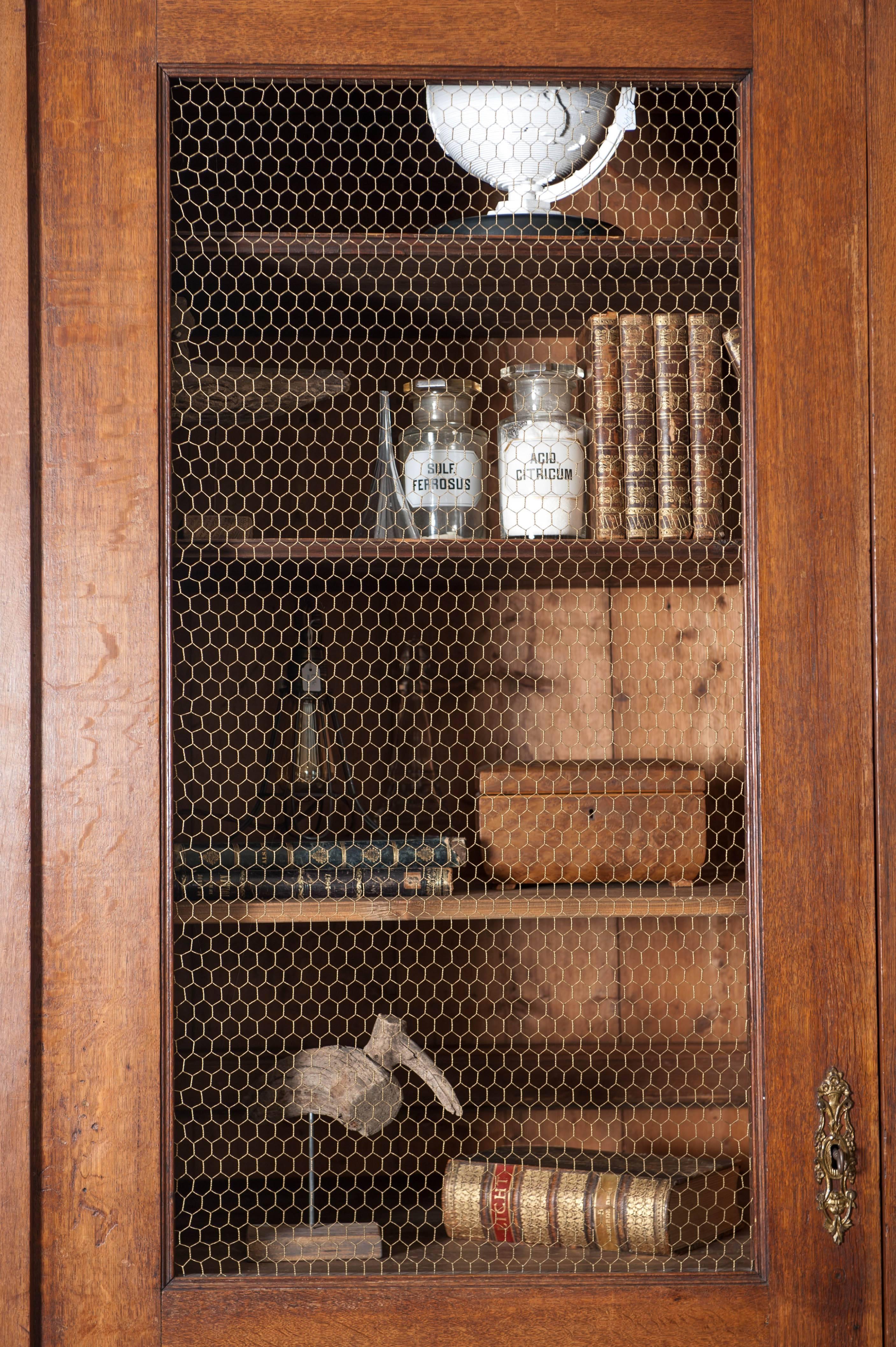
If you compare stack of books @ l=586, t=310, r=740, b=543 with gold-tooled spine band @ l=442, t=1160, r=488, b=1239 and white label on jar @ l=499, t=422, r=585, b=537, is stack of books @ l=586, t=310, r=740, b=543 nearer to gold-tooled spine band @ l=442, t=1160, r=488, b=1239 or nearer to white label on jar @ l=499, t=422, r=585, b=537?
white label on jar @ l=499, t=422, r=585, b=537

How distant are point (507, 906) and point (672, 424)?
45 cm

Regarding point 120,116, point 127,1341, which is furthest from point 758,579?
point 127,1341

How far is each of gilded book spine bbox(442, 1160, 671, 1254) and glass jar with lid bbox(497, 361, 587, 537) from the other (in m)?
0.56

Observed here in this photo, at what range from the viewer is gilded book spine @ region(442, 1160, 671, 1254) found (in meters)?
0.91

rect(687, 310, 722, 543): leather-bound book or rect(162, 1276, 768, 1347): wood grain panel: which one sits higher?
rect(687, 310, 722, 543): leather-bound book

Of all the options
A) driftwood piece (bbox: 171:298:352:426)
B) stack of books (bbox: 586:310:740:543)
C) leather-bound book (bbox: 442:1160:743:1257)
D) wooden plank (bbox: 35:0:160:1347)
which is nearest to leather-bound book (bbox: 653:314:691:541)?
stack of books (bbox: 586:310:740:543)

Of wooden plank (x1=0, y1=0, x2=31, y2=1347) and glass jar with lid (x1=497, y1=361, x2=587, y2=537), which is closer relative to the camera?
wooden plank (x1=0, y1=0, x2=31, y2=1347)

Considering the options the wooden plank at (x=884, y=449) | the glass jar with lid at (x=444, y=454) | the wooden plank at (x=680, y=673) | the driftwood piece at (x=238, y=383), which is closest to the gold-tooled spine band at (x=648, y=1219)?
the wooden plank at (x=884, y=449)

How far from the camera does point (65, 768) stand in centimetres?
87

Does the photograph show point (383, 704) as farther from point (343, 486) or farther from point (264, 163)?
point (264, 163)

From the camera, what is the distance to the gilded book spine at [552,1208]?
35.7 inches

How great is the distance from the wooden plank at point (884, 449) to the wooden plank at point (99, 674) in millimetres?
597

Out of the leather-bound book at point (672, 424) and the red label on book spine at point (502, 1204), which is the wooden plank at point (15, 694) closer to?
the red label on book spine at point (502, 1204)

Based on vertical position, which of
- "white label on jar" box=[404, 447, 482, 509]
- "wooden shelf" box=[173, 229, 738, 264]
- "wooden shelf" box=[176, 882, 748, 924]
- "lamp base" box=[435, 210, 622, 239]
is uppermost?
"lamp base" box=[435, 210, 622, 239]
